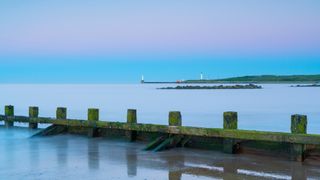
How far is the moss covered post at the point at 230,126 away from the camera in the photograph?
11711 millimetres

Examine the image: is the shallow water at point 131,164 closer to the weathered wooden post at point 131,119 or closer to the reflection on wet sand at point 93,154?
the reflection on wet sand at point 93,154

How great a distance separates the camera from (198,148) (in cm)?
1260

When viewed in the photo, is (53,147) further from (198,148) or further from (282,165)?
(282,165)

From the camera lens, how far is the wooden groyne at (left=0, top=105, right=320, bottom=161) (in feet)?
34.9

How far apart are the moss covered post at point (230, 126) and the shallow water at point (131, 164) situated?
0.80 ft

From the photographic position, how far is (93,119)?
14938mm

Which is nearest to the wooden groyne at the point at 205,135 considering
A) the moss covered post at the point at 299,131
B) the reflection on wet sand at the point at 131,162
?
the moss covered post at the point at 299,131

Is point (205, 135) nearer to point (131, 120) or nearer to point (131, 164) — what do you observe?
point (131, 164)

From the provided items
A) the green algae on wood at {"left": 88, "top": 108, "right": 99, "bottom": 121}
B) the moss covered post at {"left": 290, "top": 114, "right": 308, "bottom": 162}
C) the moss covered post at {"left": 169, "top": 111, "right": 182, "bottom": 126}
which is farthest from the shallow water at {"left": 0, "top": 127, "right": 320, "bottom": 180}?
the green algae on wood at {"left": 88, "top": 108, "right": 99, "bottom": 121}

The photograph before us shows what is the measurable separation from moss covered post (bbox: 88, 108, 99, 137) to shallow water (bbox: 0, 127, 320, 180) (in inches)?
39.3

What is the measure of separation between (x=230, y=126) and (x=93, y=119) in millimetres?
5036

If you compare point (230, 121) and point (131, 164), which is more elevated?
point (230, 121)

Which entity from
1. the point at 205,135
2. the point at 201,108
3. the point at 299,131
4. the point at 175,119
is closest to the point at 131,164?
the point at 205,135

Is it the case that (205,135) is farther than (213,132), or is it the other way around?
(205,135)
